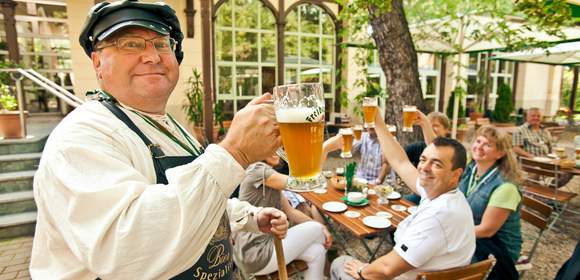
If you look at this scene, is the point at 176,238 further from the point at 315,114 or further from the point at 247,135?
the point at 315,114

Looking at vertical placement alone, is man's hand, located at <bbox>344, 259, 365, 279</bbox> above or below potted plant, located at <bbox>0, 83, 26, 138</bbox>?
below

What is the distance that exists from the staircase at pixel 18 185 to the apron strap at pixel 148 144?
467cm

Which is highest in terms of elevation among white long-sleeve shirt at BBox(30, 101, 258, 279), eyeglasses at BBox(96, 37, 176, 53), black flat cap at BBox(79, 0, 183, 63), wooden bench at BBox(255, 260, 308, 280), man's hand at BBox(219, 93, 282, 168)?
black flat cap at BBox(79, 0, 183, 63)

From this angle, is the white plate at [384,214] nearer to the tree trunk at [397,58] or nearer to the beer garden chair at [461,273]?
the beer garden chair at [461,273]

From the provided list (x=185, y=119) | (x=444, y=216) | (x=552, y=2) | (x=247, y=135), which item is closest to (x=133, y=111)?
(x=247, y=135)

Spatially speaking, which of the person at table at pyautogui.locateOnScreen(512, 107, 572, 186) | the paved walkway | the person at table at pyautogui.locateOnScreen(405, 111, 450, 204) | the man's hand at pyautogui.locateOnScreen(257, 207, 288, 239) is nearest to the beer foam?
the man's hand at pyautogui.locateOnScreen(257, 207, 288, 239)

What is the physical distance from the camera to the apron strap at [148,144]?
2.92 ft

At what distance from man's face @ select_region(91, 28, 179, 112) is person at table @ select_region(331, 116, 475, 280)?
5.63 feet

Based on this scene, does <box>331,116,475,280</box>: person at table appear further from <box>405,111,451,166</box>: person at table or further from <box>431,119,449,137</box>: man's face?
<box>431,119,449,137</box>: man's face

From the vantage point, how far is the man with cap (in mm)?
643

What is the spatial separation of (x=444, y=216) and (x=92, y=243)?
191cm

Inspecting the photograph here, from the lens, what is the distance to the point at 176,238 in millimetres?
646

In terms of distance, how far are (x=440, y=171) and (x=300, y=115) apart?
171 centimetres

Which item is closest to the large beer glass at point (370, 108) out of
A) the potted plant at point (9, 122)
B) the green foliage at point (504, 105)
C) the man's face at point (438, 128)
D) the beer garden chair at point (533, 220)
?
the beer garden chair at point (533, 220)
